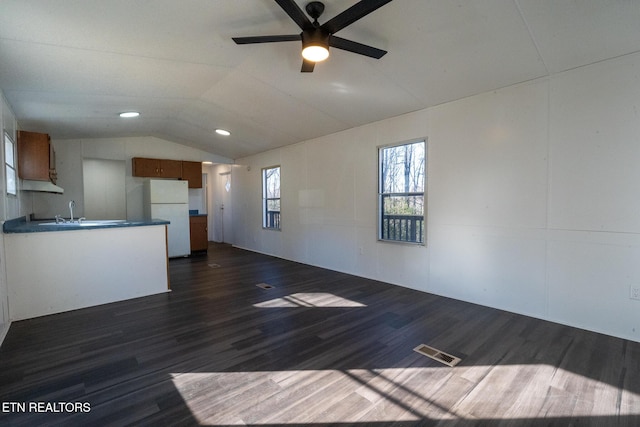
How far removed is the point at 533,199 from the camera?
3143 millimetres

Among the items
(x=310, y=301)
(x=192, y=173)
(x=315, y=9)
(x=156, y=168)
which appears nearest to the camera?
(x=315, y=9)

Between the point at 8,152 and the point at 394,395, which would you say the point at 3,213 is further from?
the point at 394,395

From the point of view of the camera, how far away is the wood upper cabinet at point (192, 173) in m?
7.21

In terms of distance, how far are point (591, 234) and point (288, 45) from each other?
3382 millimetres

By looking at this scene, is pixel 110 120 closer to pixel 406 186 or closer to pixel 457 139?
pixel 406 186

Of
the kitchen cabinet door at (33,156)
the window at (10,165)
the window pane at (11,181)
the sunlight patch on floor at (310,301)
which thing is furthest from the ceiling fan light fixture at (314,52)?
the kitchen cabinet door at (33,156)

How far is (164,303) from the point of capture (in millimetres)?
3738

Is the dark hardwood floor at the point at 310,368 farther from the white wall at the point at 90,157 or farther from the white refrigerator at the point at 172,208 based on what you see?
the white wall at the point at 90,157

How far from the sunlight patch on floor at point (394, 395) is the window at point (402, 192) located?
7.26 ft

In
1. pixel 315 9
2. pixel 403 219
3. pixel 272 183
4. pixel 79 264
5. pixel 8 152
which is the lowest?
pixel 79 264

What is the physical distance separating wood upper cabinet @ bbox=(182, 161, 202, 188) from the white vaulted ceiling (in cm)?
260

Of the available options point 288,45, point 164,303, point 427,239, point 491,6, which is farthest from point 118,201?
point 491,6

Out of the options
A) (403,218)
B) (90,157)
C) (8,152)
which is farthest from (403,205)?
(90,157)

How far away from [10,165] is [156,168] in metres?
3.33
